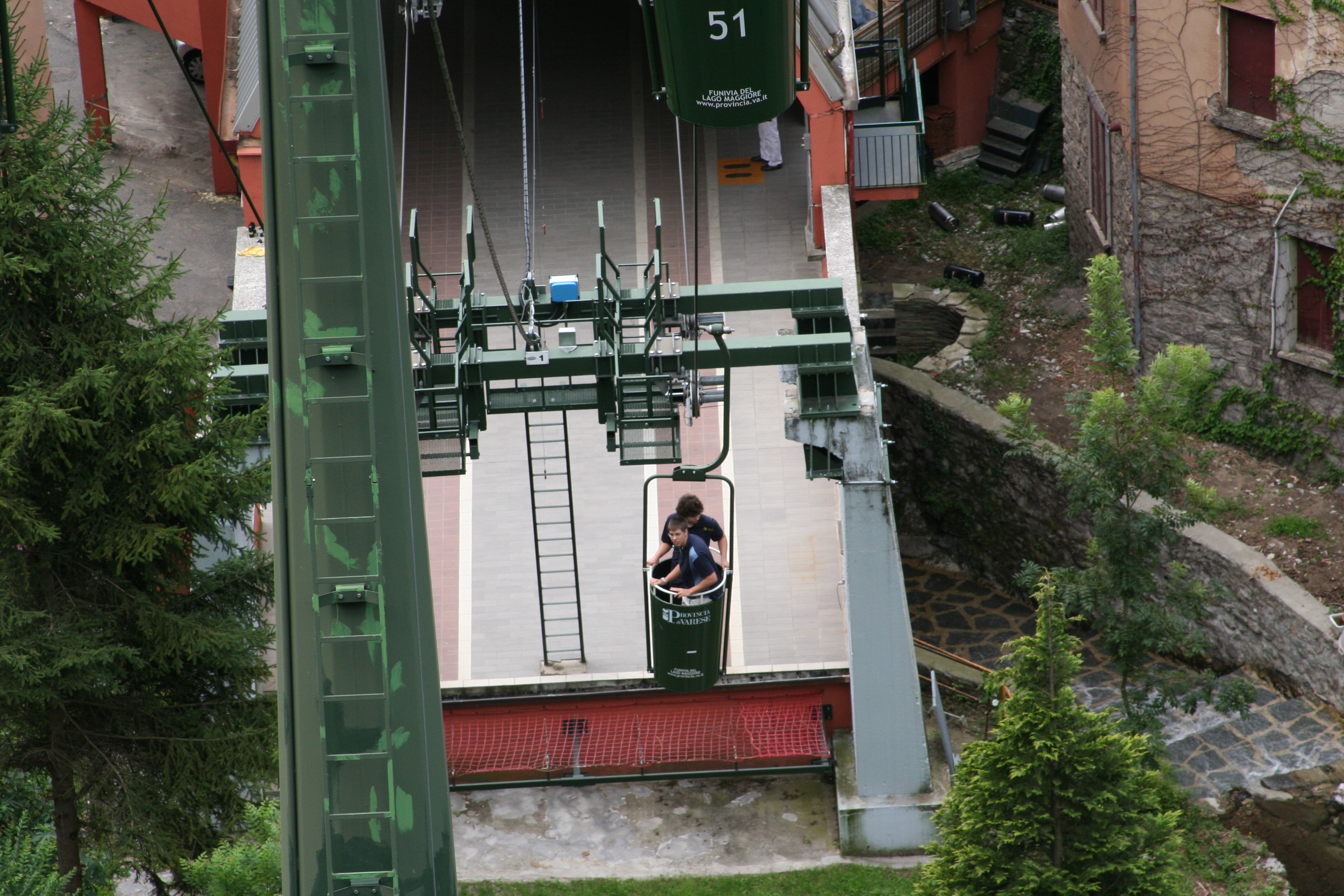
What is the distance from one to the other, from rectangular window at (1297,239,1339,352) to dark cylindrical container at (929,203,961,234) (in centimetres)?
714

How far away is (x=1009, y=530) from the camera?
19.9 meters

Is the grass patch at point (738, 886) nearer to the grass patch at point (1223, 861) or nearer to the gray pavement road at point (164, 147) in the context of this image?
the grass patch at point (1223, 861)

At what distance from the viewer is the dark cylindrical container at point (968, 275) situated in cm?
2269

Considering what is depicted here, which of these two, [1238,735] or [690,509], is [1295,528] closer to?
[1238,735]

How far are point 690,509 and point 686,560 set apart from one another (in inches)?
15.4

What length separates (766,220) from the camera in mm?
20703

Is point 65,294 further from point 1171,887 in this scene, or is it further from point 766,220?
point 766,220

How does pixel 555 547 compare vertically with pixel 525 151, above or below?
below

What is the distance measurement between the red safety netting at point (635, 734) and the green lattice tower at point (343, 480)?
8.00 metres

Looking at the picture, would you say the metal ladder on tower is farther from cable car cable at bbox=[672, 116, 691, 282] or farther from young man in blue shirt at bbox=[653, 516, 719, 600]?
cable car cable at bbox=[672, 116, 691, 282]

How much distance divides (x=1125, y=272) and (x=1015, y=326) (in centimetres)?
170

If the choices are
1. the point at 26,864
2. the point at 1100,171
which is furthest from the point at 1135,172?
the point at 26,864

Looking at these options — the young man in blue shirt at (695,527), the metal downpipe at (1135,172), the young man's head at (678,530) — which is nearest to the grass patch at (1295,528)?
the metal downpipe at (1135,172)

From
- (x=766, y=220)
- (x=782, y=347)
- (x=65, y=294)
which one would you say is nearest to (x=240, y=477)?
(x=65, y=294)
